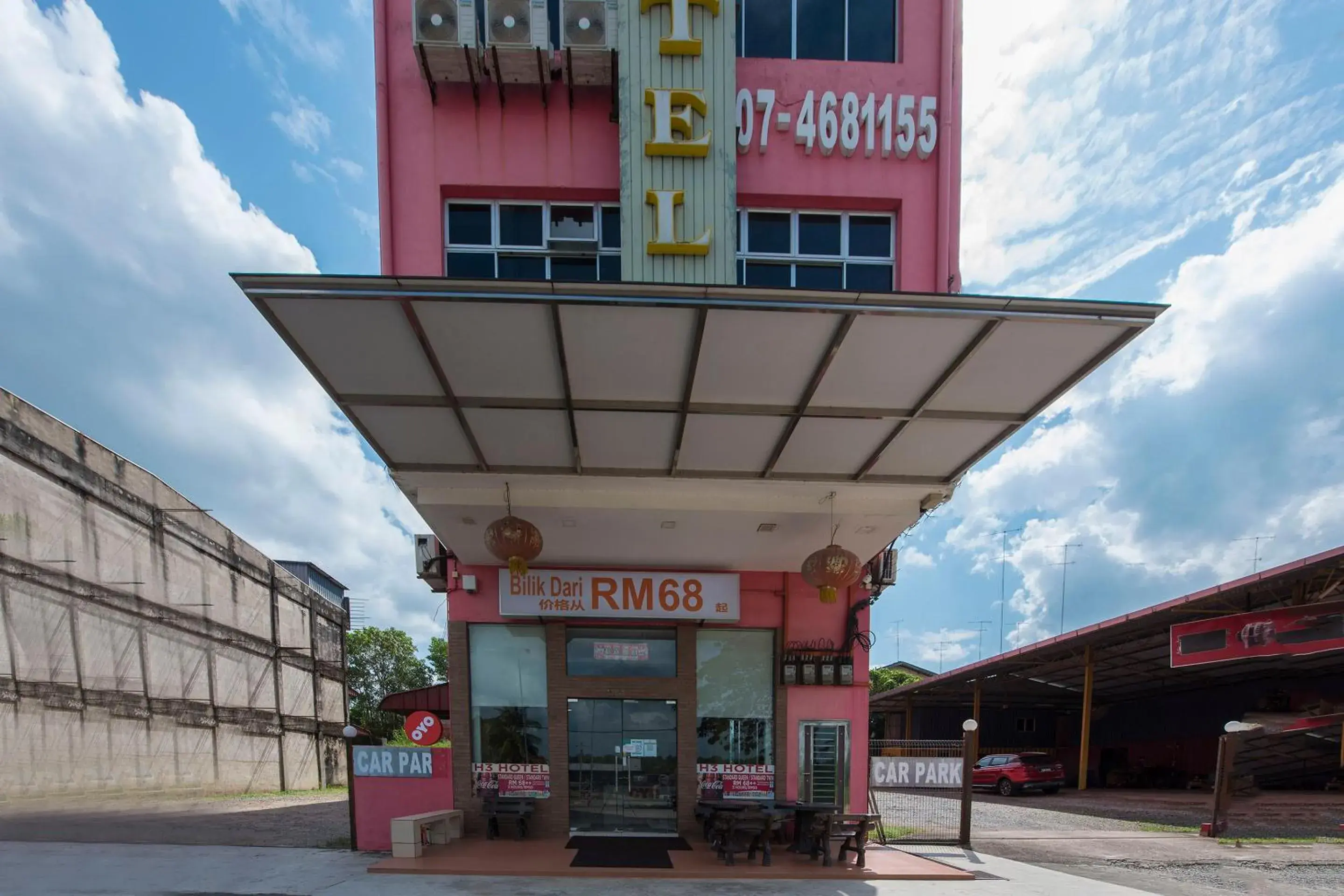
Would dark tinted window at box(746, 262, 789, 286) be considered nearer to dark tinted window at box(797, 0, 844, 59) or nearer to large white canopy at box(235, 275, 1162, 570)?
large white canopy at box(235, 275, 1162, 570)

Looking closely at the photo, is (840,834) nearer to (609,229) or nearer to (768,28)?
(609,229)

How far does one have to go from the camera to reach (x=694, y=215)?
7801 mm

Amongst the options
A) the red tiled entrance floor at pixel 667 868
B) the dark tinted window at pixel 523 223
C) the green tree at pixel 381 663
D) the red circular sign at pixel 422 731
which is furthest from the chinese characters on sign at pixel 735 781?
the green tree at pixel 381 663

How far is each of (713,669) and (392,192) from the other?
8.00 meters

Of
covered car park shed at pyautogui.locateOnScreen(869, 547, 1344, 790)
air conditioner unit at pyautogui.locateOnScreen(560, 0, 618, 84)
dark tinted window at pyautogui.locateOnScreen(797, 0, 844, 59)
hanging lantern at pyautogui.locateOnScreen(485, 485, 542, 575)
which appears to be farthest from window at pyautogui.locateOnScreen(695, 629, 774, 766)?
covered car park shed at pyautogui.locateOnScreen(869, 547, 1344, 790)

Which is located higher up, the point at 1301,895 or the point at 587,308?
the point at 587,308

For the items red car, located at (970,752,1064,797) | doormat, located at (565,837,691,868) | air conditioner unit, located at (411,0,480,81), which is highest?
air conditioner unit, located at (411,0,480,81)

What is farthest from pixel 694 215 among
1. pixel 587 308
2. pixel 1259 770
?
pixel 1259 770

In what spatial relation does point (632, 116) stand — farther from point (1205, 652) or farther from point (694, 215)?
point (1205, 652)

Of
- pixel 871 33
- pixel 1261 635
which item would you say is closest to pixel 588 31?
pixel 871 33

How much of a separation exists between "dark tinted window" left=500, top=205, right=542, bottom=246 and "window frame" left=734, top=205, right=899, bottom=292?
2441mm

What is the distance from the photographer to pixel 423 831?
898 centimetres

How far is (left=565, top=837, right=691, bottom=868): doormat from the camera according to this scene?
833cm

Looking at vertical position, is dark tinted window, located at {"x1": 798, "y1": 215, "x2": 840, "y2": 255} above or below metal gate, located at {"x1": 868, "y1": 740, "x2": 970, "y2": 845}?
above
